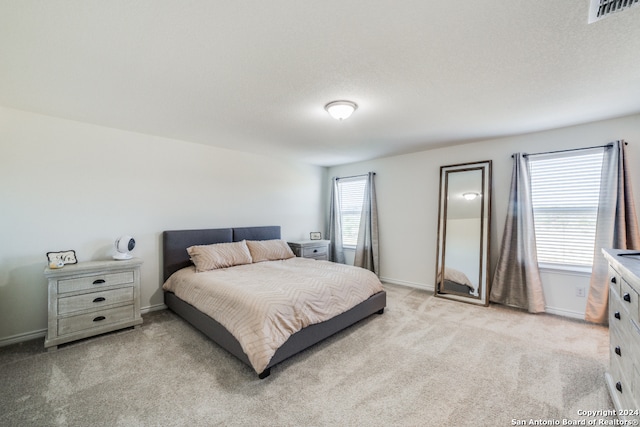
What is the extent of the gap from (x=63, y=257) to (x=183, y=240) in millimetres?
1198

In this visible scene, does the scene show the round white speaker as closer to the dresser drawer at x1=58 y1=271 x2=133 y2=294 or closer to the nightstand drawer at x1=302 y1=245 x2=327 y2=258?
the dresser drawer at x1=58 y1=271 x2=133 y2=294

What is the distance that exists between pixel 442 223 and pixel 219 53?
380 centimetres

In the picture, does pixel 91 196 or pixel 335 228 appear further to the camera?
pixel 335 228

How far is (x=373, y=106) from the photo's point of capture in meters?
2.66

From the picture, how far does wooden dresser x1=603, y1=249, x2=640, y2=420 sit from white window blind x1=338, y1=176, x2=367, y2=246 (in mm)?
3754

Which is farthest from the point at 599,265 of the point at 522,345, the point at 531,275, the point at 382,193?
the point at 382,193

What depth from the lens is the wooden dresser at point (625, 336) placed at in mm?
1327

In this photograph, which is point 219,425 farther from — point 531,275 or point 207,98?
point 531,275

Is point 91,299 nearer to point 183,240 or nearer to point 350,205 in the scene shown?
point 183,240

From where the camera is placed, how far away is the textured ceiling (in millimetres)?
1443

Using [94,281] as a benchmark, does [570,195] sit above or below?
above

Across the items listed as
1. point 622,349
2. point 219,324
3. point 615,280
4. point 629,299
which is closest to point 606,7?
point 629,299

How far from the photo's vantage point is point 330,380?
2.06 m

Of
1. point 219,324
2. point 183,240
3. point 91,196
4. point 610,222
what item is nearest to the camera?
point 219,324
